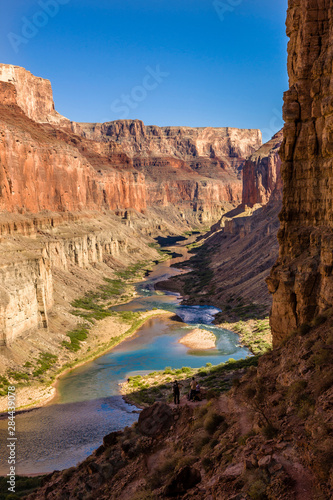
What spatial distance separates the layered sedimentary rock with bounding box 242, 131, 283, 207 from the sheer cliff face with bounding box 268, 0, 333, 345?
109 metres

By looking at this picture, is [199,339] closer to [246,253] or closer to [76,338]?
[76,338]

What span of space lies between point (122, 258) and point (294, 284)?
9251 centimetres

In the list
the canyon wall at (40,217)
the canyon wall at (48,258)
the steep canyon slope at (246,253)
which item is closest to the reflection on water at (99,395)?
the steep canyon slope at (246,253)

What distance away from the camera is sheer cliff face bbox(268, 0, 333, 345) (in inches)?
746

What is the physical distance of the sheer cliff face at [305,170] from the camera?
62.2 ft

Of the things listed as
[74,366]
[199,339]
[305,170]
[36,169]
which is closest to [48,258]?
[74,366]

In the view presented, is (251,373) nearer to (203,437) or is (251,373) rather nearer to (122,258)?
(203,437)

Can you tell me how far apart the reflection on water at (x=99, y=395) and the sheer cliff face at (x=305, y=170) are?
15.5 meters

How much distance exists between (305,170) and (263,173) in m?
117

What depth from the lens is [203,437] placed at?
15.3 metres

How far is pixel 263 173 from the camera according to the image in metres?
134

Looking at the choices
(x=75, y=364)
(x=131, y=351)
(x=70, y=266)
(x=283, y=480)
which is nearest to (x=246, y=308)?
(x=131, y=351)

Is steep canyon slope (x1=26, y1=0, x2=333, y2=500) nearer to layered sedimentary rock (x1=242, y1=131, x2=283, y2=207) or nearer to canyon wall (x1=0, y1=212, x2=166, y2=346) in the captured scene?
canyon wall (x1=0, y1=212, x2=166, y2=346)

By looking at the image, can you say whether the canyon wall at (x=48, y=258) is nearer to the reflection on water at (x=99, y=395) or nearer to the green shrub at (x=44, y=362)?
the green shrub at (x=44, y=362)
